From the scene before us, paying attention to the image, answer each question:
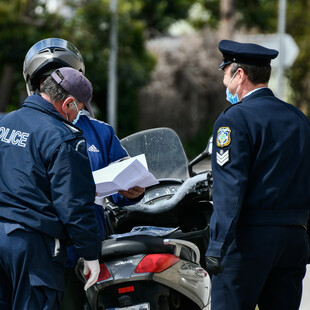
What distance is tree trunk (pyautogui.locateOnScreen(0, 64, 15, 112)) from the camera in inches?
885

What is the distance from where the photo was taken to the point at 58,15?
20.5 meters

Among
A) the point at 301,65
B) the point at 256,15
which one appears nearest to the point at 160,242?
the point at 301,65

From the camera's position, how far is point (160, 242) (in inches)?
142

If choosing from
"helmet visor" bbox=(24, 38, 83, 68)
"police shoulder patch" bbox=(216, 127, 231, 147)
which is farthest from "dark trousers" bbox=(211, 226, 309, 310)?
"helmet visor" bbox=(24, 38, 83, 68)

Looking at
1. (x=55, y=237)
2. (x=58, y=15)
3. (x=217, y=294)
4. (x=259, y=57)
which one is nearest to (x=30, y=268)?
(x=55, y=237)

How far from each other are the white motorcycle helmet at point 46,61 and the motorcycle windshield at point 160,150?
0.66m

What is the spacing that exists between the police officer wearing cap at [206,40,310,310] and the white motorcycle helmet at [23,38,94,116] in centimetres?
85

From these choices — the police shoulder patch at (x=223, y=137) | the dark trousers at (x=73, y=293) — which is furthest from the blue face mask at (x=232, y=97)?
the dark trousers at (x=73, y=293)

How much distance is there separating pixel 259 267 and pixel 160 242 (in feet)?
1.66

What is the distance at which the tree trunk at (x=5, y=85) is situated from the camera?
73.7ft

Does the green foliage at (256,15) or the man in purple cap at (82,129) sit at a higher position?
the man in purple cap at (82,129)

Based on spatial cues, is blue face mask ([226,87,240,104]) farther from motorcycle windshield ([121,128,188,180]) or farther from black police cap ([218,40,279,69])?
motorcycle windshield ([121,128,188,180])

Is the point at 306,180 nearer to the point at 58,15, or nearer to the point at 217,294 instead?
the point at 217,294

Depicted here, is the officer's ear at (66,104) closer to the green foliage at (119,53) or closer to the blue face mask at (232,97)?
the blue face mask at (232,97)
